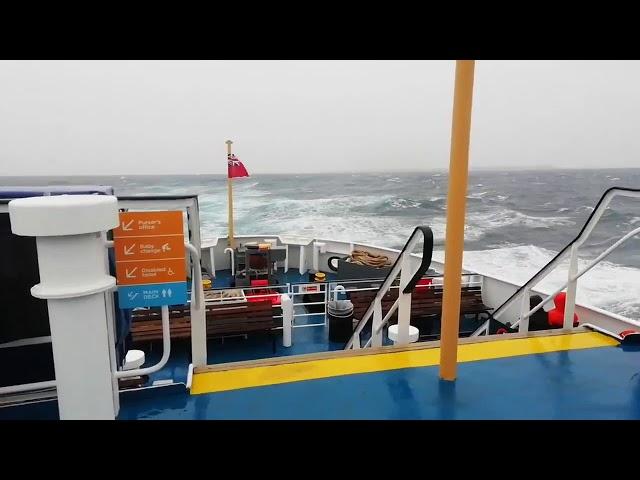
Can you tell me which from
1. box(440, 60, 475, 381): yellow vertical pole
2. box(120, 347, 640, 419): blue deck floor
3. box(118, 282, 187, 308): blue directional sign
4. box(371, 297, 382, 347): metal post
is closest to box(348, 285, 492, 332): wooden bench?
box(371, 297, 382, 347): metal post

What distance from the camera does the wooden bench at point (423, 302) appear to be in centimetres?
614

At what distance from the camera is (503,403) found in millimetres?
2588

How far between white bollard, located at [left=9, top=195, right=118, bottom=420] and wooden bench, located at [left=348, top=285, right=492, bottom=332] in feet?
15.6

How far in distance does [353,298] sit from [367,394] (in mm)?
3732

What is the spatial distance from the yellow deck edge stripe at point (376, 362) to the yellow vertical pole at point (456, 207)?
330 mm

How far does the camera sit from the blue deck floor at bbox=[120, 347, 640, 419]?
2.47 metres

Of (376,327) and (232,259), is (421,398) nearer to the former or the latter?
(376,327)

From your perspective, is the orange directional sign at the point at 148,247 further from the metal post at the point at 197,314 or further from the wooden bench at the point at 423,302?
the wooden bench at the point at 423,302

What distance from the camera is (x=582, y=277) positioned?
12.9 metres

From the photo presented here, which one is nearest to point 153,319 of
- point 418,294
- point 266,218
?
point 418,294

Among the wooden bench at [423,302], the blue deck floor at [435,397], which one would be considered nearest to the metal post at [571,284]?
the blue deck floor at [435,397]

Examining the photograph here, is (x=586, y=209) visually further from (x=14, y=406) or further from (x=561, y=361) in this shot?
(x=14, y=406)

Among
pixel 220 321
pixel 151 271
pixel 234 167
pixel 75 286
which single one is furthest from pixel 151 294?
pixel 234 167

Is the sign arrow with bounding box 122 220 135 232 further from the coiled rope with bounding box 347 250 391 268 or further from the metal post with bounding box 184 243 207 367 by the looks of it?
the coiled rope with bounding box 347 250 391 268
